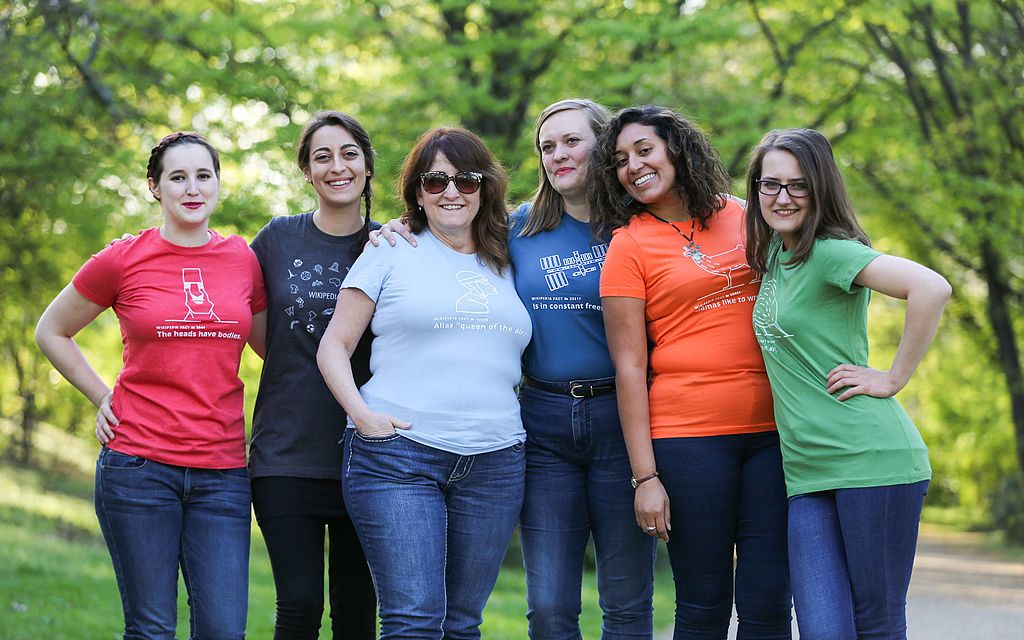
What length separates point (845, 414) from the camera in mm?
3625

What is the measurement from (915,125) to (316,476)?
48.3 ft

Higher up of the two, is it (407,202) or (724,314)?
(407,202)

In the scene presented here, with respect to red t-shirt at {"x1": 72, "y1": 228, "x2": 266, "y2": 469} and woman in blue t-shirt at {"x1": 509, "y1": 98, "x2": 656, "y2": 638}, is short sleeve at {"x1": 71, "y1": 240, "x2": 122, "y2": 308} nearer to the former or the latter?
red t-shirt at {"x1": 72, "y1": 228, "x2": 266, "y2": 469}

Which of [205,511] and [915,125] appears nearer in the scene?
[205,511]

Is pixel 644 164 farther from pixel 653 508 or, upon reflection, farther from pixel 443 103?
pixel 443 103

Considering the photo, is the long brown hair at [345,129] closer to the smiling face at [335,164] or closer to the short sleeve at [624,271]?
the smiling face at [335,164]

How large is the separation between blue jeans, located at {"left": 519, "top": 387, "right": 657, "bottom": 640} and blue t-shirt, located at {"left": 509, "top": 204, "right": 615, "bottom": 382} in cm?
10

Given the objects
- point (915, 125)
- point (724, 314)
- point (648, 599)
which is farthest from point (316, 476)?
point (915, 125)

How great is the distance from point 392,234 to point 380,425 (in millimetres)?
704

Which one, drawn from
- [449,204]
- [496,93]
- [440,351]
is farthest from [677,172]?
[496,93]

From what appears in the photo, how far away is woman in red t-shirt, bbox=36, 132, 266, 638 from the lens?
381cm

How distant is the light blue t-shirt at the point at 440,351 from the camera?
12.4ft

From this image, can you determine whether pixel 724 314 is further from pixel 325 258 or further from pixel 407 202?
pixel 325 258

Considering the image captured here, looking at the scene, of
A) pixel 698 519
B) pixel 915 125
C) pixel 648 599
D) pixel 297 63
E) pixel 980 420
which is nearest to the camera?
pixel 698 519
